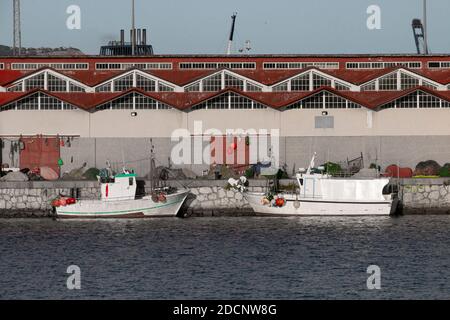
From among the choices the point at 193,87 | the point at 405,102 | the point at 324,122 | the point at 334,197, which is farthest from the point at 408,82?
the point at 334,197

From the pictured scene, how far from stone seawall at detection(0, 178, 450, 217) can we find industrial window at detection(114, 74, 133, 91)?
1499 centimetres

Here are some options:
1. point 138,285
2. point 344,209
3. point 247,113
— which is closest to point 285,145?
point 247,113

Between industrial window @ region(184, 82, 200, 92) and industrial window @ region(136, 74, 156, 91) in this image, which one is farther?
industrial window @ region(136, 74, 156, 91)

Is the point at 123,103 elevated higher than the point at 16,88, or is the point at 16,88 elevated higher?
the point at 16,88

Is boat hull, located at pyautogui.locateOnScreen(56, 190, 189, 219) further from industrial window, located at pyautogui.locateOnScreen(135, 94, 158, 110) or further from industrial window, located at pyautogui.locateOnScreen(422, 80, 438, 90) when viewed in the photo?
industrial window, located at pyautogui.locateOnScreen(422, 80, 438, 90)

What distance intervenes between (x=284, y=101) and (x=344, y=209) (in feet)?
47.4

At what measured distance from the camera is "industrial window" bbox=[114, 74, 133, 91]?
95875mm

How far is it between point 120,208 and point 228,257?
755 inches

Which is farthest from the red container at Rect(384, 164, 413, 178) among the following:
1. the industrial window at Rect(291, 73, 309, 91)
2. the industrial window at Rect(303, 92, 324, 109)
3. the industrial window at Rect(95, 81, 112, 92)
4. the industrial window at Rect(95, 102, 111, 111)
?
the industrial window at Rect(95, 81, 112, 92)

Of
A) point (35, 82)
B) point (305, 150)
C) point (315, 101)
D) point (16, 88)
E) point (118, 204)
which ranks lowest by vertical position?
point (118, 204)

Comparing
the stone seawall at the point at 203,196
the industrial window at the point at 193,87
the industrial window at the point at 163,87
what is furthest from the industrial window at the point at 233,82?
the stone seawall at the point at 203,196

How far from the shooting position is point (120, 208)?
8038cm

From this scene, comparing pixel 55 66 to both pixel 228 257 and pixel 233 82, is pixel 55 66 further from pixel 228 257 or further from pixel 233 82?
pixel 228 257

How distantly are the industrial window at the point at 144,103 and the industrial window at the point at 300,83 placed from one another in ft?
34.4
